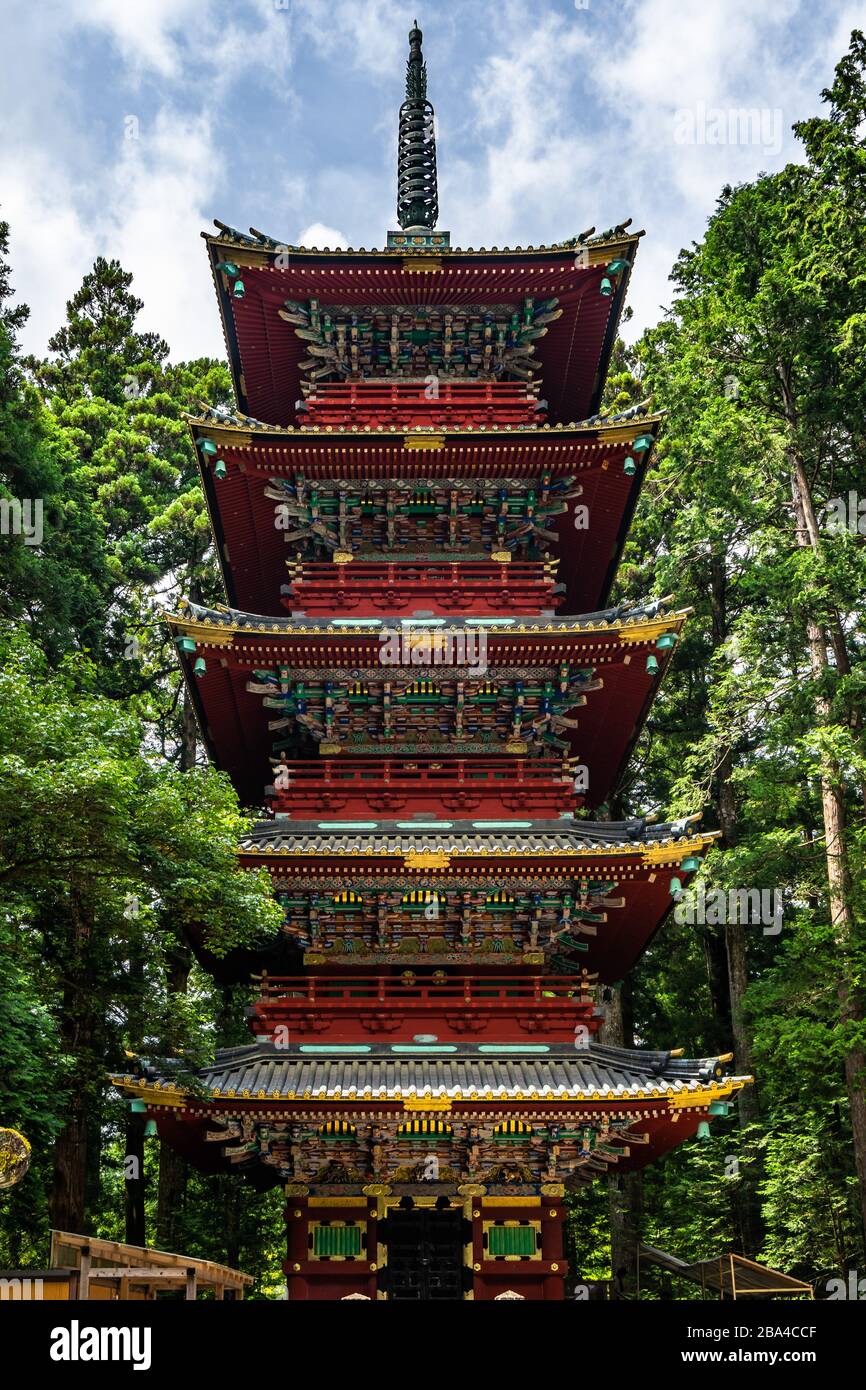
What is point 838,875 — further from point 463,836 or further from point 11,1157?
point 11,1157

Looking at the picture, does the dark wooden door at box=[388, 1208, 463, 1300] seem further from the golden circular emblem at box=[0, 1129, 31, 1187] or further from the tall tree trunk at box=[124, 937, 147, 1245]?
the golden circular emblem at box=[0, 1129, 31, 1187]

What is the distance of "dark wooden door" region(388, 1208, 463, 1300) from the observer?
49.2ft

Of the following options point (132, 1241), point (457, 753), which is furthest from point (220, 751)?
point (132, 1241)

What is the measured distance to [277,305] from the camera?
1984 cm

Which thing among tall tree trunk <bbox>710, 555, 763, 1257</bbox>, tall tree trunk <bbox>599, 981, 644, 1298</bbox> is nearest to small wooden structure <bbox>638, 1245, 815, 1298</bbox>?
tall tree trunk <bbox>710, 555, 763, 1257</bbox>

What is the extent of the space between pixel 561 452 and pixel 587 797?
705cm

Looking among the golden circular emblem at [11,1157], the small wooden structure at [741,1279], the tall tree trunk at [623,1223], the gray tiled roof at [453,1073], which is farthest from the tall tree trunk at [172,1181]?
the golden circular emblem at [11,1157]

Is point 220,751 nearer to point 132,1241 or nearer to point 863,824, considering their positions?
point 132,1241

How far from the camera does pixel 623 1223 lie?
2539cm

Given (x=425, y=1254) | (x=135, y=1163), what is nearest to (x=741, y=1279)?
(x=425, y=1254)

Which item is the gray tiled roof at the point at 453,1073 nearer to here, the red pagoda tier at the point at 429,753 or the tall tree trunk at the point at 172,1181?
the red pagoda tier at the point at 429,753

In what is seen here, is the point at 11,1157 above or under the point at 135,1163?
above

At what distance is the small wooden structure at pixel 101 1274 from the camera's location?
8.23 meters

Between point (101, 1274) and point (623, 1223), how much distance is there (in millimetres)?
18956
